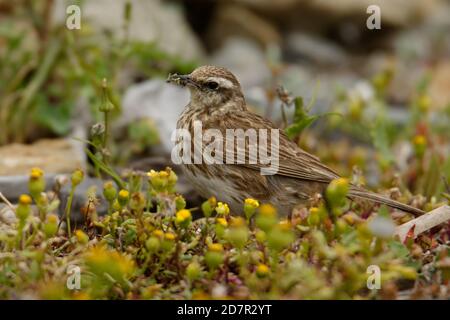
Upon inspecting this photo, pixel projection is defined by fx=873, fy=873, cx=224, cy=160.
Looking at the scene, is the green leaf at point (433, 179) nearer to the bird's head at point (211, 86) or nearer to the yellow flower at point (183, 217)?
the bird's head at point (211, 86)

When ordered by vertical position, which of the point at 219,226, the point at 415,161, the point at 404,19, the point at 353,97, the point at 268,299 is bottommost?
the point at 268,299

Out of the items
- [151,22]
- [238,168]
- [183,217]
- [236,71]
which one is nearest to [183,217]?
[183,217]

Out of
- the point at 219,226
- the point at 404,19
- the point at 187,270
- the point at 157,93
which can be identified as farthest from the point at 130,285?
the point at 404,19

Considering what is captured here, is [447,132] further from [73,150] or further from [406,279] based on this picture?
[406,279]

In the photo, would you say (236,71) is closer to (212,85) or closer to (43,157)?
(43,157)

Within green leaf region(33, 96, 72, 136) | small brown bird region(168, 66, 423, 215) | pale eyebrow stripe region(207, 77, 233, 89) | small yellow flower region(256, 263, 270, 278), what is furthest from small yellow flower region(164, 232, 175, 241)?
green leaf region(33, 96, 72, 136)

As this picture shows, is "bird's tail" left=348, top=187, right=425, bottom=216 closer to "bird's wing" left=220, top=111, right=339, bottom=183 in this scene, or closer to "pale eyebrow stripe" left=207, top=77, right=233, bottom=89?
"bird's wing" left=220, top=111, right=339, bottom=183
